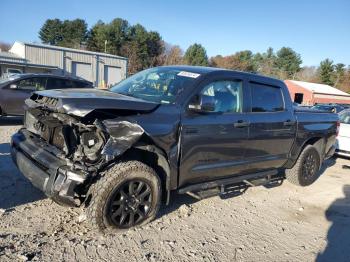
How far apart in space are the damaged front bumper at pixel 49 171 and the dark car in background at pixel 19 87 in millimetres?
6907

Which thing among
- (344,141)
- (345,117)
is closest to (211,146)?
(344,141)

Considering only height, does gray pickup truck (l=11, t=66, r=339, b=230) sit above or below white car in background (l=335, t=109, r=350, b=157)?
above

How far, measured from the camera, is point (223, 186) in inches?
192

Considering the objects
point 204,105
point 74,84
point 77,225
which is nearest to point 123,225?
point 77,225

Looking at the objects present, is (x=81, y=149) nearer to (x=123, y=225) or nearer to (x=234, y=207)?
(x=123, y=225)

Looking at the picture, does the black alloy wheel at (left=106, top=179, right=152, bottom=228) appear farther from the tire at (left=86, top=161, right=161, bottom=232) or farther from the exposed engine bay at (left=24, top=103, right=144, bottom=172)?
the exposed engine bay at (left=24, top=103, right=144, bottom=172)

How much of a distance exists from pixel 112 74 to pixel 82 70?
3657mm

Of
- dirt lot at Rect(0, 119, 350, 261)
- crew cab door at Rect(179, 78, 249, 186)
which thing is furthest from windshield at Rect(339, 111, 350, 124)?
crew cab door at Rect(179, 78, 249, 186)

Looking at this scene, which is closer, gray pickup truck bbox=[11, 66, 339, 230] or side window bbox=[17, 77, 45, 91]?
gray pickup truck bbox=[11, 66, 339, 230]

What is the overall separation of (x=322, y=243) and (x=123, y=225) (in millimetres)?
2481

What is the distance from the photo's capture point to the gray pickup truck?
3.64 meters

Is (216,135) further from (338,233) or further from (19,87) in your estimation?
(19,87)

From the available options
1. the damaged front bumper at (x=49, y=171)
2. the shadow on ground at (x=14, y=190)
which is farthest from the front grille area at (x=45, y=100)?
the shadow on ground at (x=14, y=190)

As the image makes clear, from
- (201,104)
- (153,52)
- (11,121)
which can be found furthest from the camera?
(153,52)
